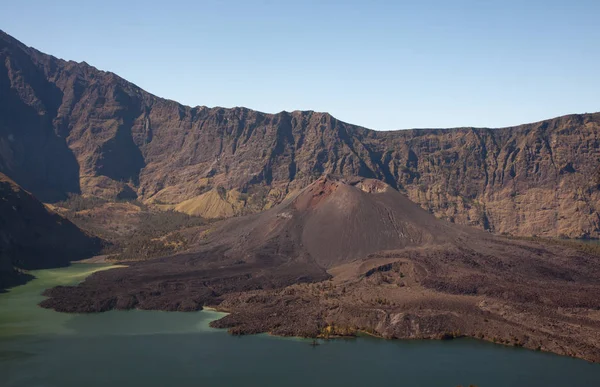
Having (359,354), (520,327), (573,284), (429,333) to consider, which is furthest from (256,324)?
(573,284)

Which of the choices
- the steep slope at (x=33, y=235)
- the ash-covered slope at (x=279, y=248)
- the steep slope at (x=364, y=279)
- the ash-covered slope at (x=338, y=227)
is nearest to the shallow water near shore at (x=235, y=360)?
the steep slope at (x=364, y=279)

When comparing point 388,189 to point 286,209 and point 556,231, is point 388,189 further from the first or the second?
point 556,231

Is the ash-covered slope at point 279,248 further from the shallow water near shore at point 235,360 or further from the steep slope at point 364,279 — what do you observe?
the shallow water near shore at point 235,360

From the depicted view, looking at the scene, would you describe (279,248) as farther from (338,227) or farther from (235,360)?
(235,360)

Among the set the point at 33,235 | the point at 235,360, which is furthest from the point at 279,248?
the point at 33,235

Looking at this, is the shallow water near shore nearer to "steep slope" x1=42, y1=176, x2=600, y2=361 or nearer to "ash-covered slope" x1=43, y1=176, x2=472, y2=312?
"steep slope" x1=42, y1=176, x2=600, y2=361
